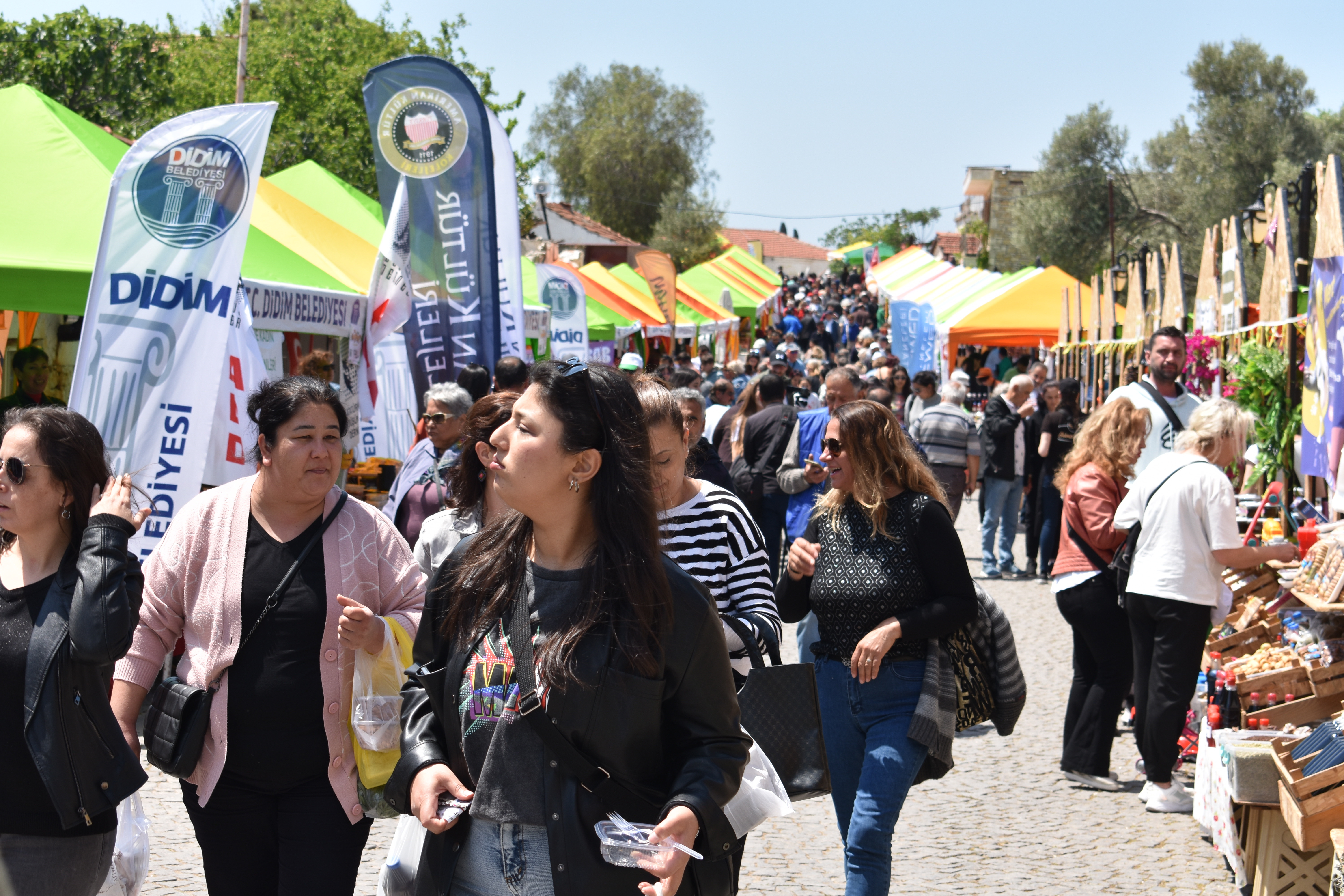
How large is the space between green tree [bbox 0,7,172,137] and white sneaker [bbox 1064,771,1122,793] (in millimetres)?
26438

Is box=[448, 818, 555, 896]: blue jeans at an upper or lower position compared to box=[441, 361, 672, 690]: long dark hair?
lower

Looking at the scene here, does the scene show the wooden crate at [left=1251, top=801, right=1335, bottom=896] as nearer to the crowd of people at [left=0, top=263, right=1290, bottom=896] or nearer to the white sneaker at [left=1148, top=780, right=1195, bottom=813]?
the crowd of people at [left=0, top=263, right=1290, bottom=896]

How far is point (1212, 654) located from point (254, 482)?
482 cm

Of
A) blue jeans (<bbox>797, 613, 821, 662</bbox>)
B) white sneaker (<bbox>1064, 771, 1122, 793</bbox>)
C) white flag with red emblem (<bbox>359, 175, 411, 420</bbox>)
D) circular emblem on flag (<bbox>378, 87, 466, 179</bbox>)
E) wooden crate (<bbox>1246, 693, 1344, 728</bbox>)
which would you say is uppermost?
circular emblem on flag (<bbox>378, 87, 466, 179</bbox>)

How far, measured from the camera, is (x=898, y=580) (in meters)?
3.95

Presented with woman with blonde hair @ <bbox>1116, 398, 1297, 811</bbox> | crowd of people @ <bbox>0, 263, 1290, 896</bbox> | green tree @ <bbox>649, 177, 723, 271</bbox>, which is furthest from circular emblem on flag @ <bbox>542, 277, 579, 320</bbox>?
green tree @ <bbox>649, 177, 723, 271</bbox>

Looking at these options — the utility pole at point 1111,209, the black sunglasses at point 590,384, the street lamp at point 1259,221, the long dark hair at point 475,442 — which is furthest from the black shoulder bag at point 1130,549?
the utility pole at point 1111,209

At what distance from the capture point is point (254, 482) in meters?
3.34

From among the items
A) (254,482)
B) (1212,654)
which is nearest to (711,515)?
(254,482)

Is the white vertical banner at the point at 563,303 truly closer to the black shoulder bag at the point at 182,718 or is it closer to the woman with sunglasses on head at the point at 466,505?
the woman with sunglasses on head at the point at 466,505

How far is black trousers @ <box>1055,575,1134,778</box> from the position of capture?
20.3 ft

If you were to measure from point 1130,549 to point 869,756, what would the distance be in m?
2.50

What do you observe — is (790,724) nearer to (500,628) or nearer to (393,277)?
(500,628)

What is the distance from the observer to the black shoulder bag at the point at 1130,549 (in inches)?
224
